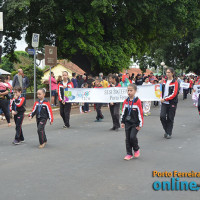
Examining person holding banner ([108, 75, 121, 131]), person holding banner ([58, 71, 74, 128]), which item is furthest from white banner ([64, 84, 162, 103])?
person holding banner ([108, 75, 121, 131])

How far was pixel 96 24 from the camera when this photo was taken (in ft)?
69.2

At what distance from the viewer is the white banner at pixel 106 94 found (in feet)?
42.3

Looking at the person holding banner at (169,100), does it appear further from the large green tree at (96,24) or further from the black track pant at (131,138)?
the large green tree at (96,24)

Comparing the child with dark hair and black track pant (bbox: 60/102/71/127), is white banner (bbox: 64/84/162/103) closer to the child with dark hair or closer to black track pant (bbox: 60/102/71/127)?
black track pant (bbox: 60/102/71/127)

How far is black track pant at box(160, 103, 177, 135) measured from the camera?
959cm

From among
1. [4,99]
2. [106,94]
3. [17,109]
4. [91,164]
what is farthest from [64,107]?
[91,164]

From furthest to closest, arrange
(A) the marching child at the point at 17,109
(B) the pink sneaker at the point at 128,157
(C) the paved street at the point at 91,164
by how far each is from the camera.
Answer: (A) the marching child at the point at 17,109 → (B) the pink sneaker at the point at 128,157 → (C) the paved street at the point at 91,164

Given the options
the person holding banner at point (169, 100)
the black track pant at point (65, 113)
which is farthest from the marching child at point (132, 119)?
the black track pant at point (65, 113)

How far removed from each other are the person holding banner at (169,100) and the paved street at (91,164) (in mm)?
429

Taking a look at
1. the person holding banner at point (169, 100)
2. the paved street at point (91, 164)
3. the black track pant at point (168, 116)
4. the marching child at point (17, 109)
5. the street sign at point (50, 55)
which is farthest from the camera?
the street sign at point (50, 55)

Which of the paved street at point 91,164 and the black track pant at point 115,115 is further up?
the black track pant at point 115,115

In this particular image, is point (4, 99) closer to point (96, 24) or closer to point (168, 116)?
point (168, 116)

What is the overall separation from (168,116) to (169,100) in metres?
0.43

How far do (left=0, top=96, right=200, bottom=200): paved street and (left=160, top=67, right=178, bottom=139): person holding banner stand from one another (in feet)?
1.41
